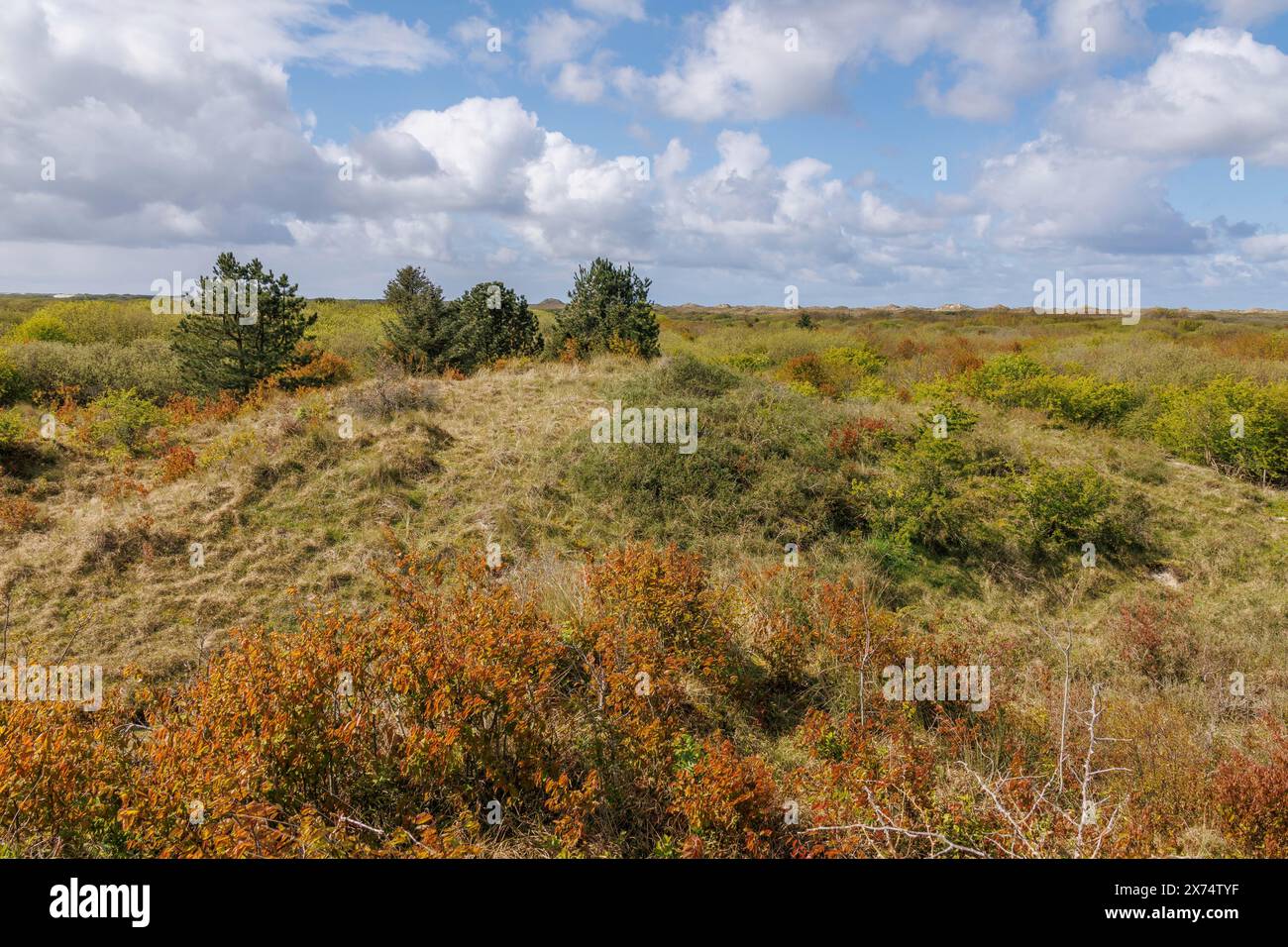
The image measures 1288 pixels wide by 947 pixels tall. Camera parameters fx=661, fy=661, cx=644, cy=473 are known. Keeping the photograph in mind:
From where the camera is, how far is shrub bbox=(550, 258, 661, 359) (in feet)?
62.6

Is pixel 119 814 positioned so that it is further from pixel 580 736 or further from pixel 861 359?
pixel 861 359

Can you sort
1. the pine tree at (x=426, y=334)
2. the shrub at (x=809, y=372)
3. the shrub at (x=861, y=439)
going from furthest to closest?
1. the shrub at (x=809, y=372)
2. the pine tree at (x=426, y=334)
3. the shrub at (x=861, y=439)

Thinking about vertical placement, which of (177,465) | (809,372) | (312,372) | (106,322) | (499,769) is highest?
(106,322)

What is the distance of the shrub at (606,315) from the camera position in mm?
19078

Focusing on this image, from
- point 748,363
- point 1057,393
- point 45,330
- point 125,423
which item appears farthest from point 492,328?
point 45,330

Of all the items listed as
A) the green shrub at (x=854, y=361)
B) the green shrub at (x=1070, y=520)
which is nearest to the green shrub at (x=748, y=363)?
the green shrub at (x=854, y=361)

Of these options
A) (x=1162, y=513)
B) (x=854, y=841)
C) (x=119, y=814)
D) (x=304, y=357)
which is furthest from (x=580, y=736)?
(x=304, y=357)

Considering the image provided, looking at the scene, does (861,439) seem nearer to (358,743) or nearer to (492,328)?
(358,743)

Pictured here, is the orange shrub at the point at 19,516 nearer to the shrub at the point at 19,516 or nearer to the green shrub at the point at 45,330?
the shrub at the point at 19,516

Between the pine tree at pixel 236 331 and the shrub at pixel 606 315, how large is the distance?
715 cm

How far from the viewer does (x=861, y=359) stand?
2492 centimetres

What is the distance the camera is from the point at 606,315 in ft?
63.7

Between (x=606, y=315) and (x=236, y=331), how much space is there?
9465 mm

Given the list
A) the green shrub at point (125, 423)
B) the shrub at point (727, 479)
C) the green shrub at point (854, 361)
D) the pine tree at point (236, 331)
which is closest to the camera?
the shrub at point (727, 479)
